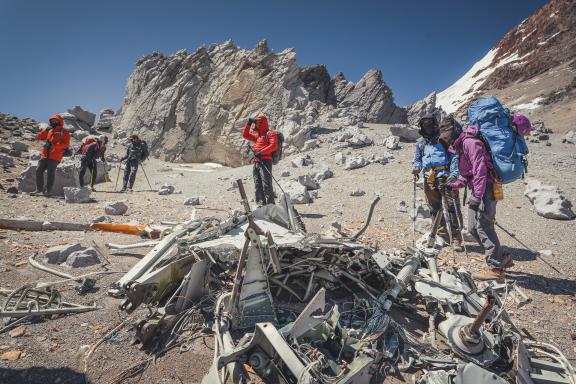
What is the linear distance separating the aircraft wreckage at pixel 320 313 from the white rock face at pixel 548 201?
13.5 ft

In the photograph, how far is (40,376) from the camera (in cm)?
250

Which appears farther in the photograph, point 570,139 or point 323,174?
point 570,139

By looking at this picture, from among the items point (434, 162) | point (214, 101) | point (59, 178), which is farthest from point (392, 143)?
point (214, 101)

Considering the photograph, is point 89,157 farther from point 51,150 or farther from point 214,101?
point 214,101

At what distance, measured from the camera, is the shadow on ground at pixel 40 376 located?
2.44 meters

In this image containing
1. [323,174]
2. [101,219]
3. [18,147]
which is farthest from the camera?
[18,147]

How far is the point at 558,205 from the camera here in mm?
7012

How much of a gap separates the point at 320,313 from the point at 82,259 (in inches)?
144

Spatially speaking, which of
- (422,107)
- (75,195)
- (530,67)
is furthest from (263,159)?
(530,67)

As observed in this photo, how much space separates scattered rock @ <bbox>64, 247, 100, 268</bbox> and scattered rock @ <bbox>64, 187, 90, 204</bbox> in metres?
4.69

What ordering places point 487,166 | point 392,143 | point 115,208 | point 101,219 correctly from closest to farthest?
point 487,166
point 101,219
point 115,208
point 392,143

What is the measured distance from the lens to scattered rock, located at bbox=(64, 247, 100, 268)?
14.5 ft

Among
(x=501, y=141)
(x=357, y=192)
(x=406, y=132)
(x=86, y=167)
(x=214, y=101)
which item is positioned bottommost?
(x=86, y=167)

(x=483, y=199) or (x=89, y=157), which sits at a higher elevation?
(x=483, y=199)
